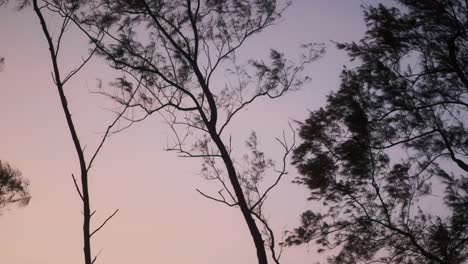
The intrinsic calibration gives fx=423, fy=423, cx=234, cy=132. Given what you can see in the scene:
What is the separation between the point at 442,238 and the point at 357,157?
1587 millimetres

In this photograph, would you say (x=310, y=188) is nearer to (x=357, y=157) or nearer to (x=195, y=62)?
(x=357, y=157)

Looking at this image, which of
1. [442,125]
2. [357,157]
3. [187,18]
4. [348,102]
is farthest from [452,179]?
[187,18]

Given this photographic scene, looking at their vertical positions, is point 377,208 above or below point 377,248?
above

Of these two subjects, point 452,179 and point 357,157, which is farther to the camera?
point 357,157

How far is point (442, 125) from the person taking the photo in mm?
5734

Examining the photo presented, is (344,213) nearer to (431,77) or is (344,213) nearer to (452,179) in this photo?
(452,179)

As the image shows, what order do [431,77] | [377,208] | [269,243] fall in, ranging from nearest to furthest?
[431,77] → [377,208] → [269,243]

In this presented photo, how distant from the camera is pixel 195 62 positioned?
22.2ft

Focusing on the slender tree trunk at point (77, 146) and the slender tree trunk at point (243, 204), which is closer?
the slender tree trunk at point (77, 146)

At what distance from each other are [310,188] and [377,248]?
133 centimetres

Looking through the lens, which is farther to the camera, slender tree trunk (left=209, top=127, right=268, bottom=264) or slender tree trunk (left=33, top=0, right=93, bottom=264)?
slender tree trunk (left=209, top=127, right=268, bottom=264)

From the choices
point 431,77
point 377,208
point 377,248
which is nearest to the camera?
point 431,77

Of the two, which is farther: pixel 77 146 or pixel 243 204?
pixel 243 204

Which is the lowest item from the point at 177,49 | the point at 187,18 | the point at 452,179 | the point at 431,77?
the point at 452,179
